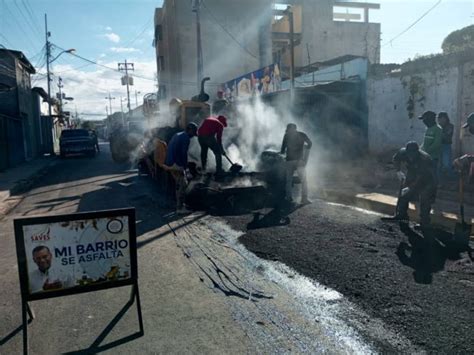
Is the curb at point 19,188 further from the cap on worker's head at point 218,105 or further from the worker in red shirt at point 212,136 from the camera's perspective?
the cap on worker's head at point 218,105

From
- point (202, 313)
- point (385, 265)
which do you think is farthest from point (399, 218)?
point (202, 313)

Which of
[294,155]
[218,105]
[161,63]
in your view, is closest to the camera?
[294,155]

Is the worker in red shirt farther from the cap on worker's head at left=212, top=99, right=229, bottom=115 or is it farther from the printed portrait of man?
the printed portrait of man

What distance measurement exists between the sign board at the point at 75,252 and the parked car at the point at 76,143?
2478 centimetres

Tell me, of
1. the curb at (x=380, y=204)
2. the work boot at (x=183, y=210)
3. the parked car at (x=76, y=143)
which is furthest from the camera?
the parked car at (x=76, y=143)

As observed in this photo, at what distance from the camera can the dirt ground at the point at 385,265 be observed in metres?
3.75

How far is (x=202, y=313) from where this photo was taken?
4.16m

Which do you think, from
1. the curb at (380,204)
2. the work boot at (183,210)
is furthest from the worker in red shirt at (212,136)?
the curb at (380,204)

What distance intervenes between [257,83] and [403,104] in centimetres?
1123

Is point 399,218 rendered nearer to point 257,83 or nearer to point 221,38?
point 257,83

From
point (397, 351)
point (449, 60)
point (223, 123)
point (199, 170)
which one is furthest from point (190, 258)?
point (449, 60)

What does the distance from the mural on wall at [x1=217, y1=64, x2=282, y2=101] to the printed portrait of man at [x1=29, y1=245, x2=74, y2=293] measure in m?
16.8

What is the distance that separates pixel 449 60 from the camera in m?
12.1

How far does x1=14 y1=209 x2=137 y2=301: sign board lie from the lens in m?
3.58
